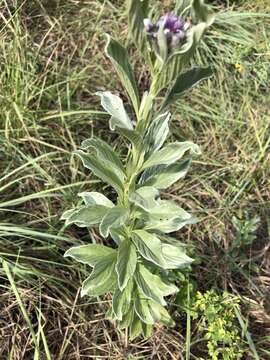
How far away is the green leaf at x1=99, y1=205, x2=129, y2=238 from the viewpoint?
1273 millimetres

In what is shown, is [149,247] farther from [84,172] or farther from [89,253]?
[84,172]

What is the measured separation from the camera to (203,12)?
0.96 m

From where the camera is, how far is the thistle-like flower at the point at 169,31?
1.01m

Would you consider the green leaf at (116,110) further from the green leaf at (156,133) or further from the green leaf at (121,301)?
the green leaf at (121,301)

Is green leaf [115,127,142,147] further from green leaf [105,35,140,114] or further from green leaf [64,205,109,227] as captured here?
green leaf [64,205,109,227]

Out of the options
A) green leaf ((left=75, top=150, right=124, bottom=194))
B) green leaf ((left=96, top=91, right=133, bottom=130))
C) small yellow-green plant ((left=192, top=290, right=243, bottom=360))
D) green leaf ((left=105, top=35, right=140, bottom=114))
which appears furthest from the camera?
small yellow-green plant ((left=192, top=290, right=243, bottom=360))

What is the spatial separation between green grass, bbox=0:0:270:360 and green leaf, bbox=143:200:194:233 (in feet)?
1.17

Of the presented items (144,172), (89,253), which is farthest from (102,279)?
(144,172)

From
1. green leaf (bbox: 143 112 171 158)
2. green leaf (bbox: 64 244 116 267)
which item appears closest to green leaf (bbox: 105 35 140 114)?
green leaf (bbox: 143 112 171 158)

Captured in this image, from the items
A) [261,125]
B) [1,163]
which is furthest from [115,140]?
[261,125]

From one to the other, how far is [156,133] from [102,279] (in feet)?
1.42

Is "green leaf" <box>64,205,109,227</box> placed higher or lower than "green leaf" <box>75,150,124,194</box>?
lower

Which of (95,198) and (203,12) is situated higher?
(203,12)

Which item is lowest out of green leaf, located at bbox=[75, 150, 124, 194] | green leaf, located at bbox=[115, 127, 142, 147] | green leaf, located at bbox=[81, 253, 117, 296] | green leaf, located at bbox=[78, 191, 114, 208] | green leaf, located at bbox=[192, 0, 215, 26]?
green leaf, located at bbox=[81, 253, 117, 296]
